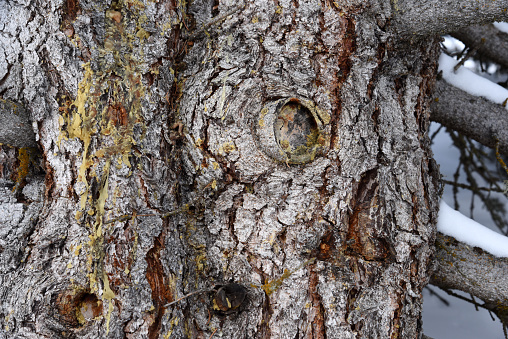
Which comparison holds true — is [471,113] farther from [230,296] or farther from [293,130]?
[230,296]

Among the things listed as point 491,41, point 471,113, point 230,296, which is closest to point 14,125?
point 230,296

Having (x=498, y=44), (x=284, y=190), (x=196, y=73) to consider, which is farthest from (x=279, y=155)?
(x=498, y=44)

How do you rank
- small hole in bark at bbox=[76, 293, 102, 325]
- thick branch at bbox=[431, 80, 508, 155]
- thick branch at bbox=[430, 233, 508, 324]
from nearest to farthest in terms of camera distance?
small hole in bark at bbox=[76, 293, 102, 325] < thick branch at bbox=[430, 233, 508, 324] < thick branch at bbox=[431, 80, 508, 155]

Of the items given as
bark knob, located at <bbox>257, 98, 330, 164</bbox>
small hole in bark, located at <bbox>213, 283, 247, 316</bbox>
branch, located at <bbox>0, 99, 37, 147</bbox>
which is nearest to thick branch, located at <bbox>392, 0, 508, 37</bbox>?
bark knob, located at <bbox>257, 98, 330, 164</bbox>

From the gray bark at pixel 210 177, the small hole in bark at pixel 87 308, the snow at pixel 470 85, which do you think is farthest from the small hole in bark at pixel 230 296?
the snow at pixel 470 85

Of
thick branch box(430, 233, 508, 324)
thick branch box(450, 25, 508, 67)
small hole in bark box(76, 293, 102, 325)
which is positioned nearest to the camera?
small hole in bark box(76, 293, 102, 325)

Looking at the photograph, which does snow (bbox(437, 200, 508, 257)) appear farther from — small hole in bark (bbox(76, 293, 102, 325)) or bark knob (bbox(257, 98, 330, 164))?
small hole in bark (bbox(76, 293, 102, 325))
